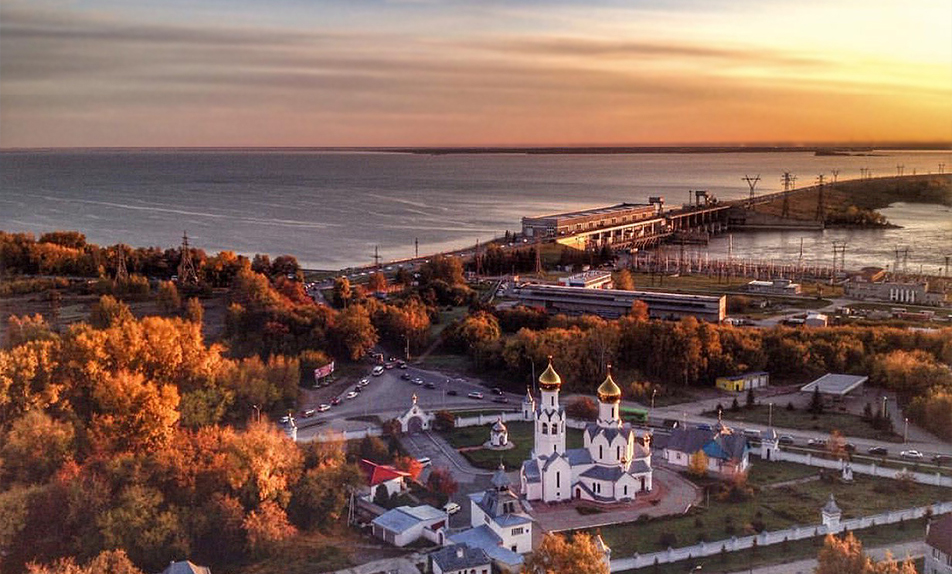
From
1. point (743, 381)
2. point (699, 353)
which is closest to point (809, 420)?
point (743, 381)

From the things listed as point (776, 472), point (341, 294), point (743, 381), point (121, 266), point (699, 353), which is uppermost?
point (121, 266)

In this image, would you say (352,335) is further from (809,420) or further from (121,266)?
(121,266)

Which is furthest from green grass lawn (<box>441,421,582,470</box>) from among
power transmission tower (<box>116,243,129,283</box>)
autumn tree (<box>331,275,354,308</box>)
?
power transmission tower (<box>116,243,129,283</box>)

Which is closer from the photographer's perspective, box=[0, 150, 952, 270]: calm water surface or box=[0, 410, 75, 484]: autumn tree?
box=[0, 410, 75, 484]: autumn tree

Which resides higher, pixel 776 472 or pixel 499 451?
pixel 776 472

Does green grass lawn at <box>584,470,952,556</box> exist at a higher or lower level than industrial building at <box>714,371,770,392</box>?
lower

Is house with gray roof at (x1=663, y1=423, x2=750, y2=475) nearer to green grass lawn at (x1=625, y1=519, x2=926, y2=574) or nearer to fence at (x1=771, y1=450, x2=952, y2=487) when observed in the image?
fence at (x1=771, y1=450, x2=952, y2=487)

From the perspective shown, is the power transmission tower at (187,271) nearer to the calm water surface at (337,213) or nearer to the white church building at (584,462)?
the calm water surface at (337,213)
